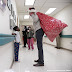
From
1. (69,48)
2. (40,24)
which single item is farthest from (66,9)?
(40,24)

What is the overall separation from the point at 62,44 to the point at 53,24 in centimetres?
434

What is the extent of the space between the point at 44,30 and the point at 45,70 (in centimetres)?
98

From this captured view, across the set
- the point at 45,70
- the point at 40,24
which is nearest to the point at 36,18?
the point at 40,24

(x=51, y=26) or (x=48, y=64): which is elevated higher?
(x=51, y=26)

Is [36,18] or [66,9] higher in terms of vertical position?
→ [66,9]

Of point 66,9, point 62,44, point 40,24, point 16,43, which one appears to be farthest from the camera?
point 62,44

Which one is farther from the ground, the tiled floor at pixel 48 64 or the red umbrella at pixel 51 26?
the red umbrella at pixel 51 26

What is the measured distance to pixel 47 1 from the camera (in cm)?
487

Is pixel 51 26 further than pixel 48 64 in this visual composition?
No

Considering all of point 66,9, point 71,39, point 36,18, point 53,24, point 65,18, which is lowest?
point 71,39

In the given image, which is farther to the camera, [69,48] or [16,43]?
[69,48]

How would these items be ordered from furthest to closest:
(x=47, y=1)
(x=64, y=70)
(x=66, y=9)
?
1. (x=66, y=9)
2. (x=47, y=1)
3. (x=64, y=70)

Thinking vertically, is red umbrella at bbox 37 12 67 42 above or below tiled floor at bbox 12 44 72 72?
above

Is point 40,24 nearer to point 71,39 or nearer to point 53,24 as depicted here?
point 53,24
